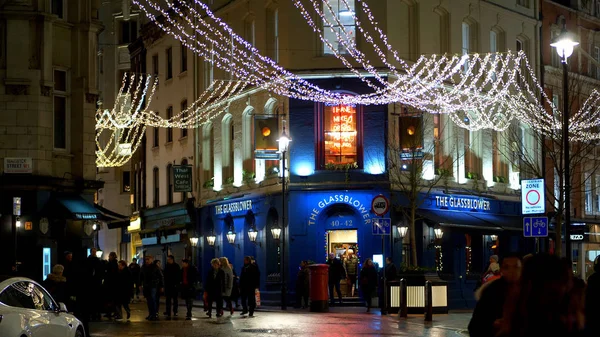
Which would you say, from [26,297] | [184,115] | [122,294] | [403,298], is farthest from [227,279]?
[184,115]

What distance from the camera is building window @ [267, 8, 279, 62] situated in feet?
135

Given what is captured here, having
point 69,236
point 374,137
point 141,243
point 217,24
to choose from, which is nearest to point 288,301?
point 374,137

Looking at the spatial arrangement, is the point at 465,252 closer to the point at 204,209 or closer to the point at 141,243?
the point at 204,209

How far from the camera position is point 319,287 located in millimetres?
33344

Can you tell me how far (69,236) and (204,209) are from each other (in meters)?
16.2

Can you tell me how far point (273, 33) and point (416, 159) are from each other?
26.1ft

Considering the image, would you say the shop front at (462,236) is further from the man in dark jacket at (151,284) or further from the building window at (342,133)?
the man in dark jacket at (151,284)

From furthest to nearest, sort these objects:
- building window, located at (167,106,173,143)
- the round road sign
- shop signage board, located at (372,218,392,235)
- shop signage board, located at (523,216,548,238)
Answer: building window, located at (167,106,173,143) < shop signage board, located at (372,218,392,235) < the round road sign < shop signage board, located at (523,216,548,238)

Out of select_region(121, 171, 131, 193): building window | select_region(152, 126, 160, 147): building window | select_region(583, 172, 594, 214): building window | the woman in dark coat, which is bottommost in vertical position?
the woman in dark coat

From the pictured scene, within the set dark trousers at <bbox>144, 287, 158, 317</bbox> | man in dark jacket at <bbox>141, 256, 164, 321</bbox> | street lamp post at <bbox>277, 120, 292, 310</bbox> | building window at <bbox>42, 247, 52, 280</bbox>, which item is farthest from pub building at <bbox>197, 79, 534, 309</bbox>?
dark trousers at <bbox>144, 287, 158, 317</bbox>

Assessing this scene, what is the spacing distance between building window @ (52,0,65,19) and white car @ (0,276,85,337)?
58.8 ft

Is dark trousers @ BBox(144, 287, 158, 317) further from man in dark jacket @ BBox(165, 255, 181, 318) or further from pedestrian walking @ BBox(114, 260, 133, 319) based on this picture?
man in dark jacket @ BBox(165, 255, 181, 318)

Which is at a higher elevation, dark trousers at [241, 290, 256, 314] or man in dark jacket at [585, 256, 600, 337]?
man in dark jacket at [585, 256, 600, 337]

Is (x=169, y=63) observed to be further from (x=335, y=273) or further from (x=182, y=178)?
(x=335, y=273)
